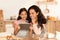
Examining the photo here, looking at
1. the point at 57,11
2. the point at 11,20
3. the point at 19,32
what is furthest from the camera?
the point at 57,11

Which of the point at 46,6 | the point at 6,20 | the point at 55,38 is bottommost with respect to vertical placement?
the point at 55,38

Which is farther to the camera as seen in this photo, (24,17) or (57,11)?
(57,11)

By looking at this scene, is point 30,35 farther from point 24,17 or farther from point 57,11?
point 57,11

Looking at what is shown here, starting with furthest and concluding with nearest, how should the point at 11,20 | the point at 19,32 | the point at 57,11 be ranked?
the point at 57,11
the point at 11,20
the point at 19,32

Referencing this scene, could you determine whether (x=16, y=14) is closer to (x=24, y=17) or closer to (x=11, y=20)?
(x=11, y=20)

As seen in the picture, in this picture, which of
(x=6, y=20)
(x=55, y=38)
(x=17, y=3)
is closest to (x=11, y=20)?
(x=6, y=20)

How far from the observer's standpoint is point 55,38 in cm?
124

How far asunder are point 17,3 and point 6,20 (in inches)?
6.8

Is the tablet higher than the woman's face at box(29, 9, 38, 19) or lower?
lower

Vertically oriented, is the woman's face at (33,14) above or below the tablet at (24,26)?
above

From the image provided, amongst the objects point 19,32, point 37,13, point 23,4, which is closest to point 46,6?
point 23,4

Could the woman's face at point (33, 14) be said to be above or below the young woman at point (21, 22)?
above

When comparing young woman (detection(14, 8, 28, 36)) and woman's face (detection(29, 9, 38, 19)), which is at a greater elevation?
woman's face (detection(29, 9, 38, 19))

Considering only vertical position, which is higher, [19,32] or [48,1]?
[48,1]
